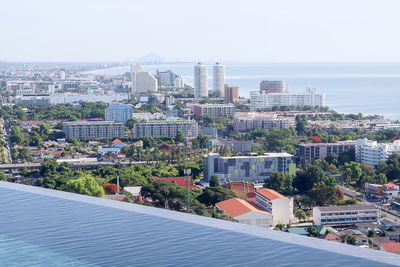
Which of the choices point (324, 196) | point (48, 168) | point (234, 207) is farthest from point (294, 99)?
point (234, 207)

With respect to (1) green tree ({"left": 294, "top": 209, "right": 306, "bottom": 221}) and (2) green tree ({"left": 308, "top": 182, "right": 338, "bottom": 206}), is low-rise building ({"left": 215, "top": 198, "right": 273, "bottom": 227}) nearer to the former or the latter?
(1) green tree ({"left": 294, "top": 209, "right": 306, "bottom": 221})

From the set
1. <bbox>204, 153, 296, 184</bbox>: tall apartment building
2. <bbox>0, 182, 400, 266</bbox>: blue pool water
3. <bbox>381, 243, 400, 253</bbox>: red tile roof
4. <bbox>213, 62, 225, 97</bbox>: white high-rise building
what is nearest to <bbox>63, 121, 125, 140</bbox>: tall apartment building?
<bbox>204, 153, 296, 184</bbox>: tall apartment building

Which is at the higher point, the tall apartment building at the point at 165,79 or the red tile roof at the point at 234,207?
the tall apartment building at the point at 165,79

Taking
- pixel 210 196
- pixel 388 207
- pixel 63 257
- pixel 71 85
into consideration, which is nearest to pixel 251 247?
pixel 63 257

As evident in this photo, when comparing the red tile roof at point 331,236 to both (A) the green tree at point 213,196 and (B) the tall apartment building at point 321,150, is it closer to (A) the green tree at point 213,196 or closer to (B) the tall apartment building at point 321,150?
(A) the green tree at point 213,196

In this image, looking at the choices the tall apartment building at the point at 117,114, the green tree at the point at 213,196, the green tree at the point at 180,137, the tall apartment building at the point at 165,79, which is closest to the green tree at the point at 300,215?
the green tree at the point at 213,196

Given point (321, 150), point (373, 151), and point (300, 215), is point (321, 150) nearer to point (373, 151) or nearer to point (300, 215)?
point (373, 151)

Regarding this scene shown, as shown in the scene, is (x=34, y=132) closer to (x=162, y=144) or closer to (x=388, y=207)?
(x=162, y=144)
